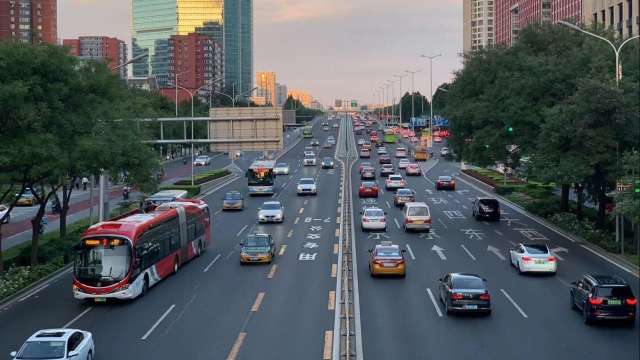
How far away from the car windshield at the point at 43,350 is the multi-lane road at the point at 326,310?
2.52 metres

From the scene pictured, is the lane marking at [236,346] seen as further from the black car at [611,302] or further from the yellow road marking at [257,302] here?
the black car at [611,302]

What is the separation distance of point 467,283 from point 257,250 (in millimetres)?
13075

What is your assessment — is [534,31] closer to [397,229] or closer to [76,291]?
[397,229]

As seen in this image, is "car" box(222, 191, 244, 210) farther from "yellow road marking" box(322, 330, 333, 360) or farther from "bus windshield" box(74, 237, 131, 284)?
"yellow road marking" box(322, 330, 333, 360)

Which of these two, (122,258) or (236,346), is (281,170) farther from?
(236,346)

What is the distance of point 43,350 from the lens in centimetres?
1881

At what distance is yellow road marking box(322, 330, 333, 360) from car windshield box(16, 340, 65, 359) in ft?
22.1

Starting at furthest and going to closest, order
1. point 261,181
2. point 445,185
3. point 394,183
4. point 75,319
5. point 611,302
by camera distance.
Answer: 1. point 445,185
2. point 394,183
3. point 261,181
4. point 75,319
5. point 611,302

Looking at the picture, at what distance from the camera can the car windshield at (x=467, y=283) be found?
25.3 m

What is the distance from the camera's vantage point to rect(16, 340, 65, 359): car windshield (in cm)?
1864

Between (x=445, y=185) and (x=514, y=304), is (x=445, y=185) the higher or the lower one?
the higher one

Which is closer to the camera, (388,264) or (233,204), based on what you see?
(388,264)

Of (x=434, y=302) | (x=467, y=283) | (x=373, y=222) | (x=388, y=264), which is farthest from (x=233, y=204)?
(x=467, y=283)

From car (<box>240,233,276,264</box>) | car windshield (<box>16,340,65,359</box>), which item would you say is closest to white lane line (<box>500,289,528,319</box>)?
car (<box>240,233,276,264</box>)
